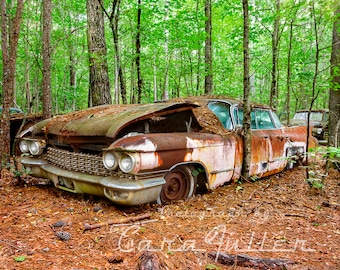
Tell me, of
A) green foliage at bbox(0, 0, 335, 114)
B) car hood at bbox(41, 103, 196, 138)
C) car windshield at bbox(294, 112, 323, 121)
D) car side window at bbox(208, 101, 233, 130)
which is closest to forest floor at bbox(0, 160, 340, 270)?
car hood at bbox(41, 103, 196, 138)

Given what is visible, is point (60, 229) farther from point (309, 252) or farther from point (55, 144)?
point (309, 252)

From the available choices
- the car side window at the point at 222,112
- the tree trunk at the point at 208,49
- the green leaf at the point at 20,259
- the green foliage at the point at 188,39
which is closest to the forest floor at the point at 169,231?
the green leaf at the point at 20,259

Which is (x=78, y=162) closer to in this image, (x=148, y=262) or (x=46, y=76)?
(x=148, y=262)

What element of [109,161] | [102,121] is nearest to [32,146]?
Answer: [102,121]

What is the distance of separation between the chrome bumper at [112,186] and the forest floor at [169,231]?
0.19 m

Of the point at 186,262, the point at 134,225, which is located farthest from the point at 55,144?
the point at 186,262

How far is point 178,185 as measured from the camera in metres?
3.80

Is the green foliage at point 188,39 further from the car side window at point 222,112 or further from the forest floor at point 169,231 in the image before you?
the forest floor at point 169,231

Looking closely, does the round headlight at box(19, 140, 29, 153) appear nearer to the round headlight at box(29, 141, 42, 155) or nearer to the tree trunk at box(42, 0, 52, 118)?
the round headlight at box(29, 141, 42, 155)

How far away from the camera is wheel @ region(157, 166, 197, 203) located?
143 inches

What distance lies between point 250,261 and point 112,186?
1.56m

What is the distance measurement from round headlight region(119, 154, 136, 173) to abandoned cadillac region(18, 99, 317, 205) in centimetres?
1

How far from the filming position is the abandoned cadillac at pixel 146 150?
3.12 metres

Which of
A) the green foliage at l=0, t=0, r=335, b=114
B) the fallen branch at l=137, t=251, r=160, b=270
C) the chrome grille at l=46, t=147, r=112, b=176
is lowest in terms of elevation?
the fallen branch at l=137, t=251, r=160, b=270
